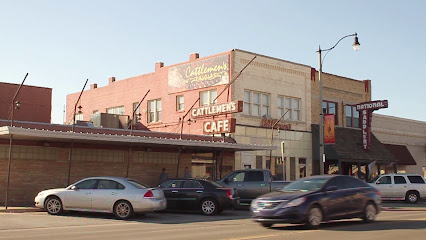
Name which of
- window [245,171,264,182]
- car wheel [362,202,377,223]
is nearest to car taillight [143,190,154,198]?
window [245,171,264,182]

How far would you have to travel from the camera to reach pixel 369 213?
16156 millimetres

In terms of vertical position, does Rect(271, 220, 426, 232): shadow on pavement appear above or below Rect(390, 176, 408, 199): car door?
below

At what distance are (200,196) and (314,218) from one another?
7.15 m

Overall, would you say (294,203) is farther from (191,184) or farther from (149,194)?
(191,184)

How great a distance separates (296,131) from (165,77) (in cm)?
1034

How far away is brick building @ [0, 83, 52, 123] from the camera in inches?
1293

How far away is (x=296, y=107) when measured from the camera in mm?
37969

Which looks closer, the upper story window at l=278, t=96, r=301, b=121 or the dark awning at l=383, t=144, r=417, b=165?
the upper story window at l=278, t=96, r=301, b=121

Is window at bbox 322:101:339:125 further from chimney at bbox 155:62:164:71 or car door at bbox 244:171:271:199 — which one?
car door at bbox 244:171:271:199

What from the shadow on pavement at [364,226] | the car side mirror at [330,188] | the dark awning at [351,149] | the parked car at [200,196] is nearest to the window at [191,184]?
the parked car at [200,196]

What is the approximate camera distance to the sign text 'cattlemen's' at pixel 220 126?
99.8 ft

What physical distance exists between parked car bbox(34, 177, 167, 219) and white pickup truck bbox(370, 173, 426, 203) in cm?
1569

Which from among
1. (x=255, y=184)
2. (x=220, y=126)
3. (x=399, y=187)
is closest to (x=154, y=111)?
(x=220, y=126)

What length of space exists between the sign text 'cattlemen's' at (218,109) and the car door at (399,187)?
379 inches
